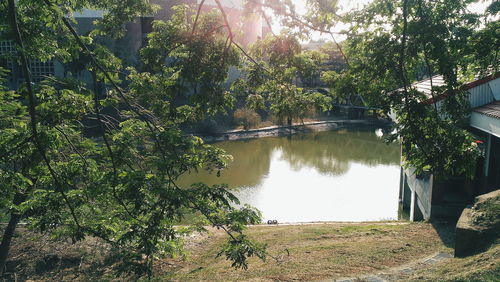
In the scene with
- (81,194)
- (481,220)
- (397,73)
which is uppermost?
(397,73)

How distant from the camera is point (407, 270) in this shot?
748cm

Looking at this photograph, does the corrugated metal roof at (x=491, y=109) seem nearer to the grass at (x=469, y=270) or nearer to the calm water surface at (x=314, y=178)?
the calm water surface at (x=314, y=178)

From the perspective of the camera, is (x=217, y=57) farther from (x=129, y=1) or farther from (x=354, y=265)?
(x=354, y=265)

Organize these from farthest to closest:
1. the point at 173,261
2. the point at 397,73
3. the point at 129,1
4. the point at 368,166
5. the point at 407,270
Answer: the point at 368,166 < the point at 173,261 < the point at 407,270 < the point at 129,1 < the point at 397,73

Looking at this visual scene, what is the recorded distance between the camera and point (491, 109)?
9859mm

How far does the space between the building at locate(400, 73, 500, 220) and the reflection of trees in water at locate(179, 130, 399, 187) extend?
30.7ft

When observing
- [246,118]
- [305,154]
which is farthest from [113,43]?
[305,154]

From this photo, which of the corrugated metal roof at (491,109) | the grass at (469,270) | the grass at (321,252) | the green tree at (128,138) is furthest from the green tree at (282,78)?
the corrugated metal roof at (491,109)

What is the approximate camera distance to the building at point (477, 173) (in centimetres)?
994

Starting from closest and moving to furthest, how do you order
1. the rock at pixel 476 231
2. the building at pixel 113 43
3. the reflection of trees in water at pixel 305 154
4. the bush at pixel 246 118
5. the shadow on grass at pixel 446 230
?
the rock at pixel 476 231 → the shadow on grass at pixel 446 230 → the reflection of trees in water at pixel 305 154 → the building at pixel 113 43 → the bush at pixel 246 118

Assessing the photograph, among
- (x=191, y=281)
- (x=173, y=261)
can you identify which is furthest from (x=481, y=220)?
(x=173, y=261)

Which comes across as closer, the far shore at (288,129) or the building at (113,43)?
the building at (113,43)

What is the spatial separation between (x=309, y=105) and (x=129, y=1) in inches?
120

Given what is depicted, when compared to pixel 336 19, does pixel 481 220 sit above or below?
below
